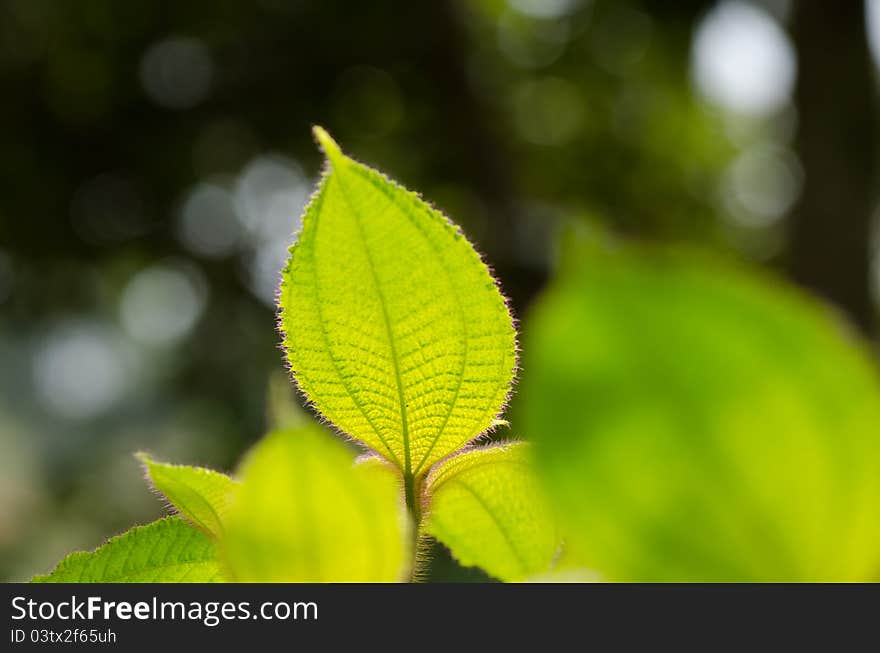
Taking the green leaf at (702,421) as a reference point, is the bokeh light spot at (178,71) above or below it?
above

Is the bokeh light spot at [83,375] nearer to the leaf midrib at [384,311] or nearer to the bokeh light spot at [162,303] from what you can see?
the bokeh light spot at [162,303]

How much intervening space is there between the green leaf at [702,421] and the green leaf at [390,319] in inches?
2.6

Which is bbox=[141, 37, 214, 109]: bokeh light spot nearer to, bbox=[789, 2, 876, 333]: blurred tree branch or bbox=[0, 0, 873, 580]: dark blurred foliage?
bbox=[0, 0, 873, 580]: dark blurred foliage

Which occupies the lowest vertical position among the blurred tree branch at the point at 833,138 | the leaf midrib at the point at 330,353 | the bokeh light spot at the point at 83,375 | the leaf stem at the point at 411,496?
the leaf stem at the point at 411,496

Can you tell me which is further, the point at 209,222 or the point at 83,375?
the point at 83,375

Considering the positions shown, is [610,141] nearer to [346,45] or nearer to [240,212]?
[346,45]

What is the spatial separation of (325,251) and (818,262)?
7.25 ft

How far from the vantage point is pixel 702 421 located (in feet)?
0.34

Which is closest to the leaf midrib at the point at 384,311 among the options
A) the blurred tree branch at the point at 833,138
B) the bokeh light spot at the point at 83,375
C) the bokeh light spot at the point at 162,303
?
the blurred tree branch at the point at 833,138

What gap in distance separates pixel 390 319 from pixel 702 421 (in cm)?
8

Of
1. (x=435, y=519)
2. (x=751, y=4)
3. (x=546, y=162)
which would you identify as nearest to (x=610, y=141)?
(x=546, y=162)

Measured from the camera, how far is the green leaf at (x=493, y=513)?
0.71 feet

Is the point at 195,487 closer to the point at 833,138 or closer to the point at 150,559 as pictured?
the point at 150,559

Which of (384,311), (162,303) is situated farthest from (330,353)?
(162,303)
